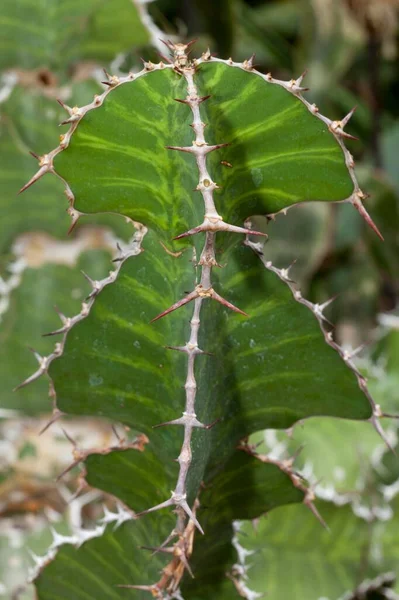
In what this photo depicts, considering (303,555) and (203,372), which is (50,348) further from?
(203,372)

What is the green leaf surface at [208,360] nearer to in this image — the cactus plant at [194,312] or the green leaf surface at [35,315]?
the cactus plant at [194,312]

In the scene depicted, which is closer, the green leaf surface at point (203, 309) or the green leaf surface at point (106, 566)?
the green leaf surface at point (203, 309)

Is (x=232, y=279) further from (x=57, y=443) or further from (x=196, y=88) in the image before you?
(x=57, y=443)

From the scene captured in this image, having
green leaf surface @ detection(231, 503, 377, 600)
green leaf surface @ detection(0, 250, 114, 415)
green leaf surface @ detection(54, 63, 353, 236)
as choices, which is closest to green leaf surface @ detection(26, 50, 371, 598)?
green leaf surface @ detection(54, 63, 353, 236)

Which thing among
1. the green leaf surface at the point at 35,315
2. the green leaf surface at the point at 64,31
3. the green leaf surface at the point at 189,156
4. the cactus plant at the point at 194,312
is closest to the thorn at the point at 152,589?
the cactus plant at the point at 194,312

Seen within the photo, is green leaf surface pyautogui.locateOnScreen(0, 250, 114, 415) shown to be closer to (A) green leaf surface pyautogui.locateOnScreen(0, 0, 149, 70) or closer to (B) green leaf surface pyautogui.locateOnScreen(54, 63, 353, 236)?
(A) green leaf surface pyautogui.locateOnScreen(0, 0, 149, 70)

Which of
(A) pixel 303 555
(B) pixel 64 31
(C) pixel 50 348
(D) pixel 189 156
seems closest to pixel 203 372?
(D) pixel 189 156

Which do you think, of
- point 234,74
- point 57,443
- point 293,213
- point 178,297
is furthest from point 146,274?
point 293,213
